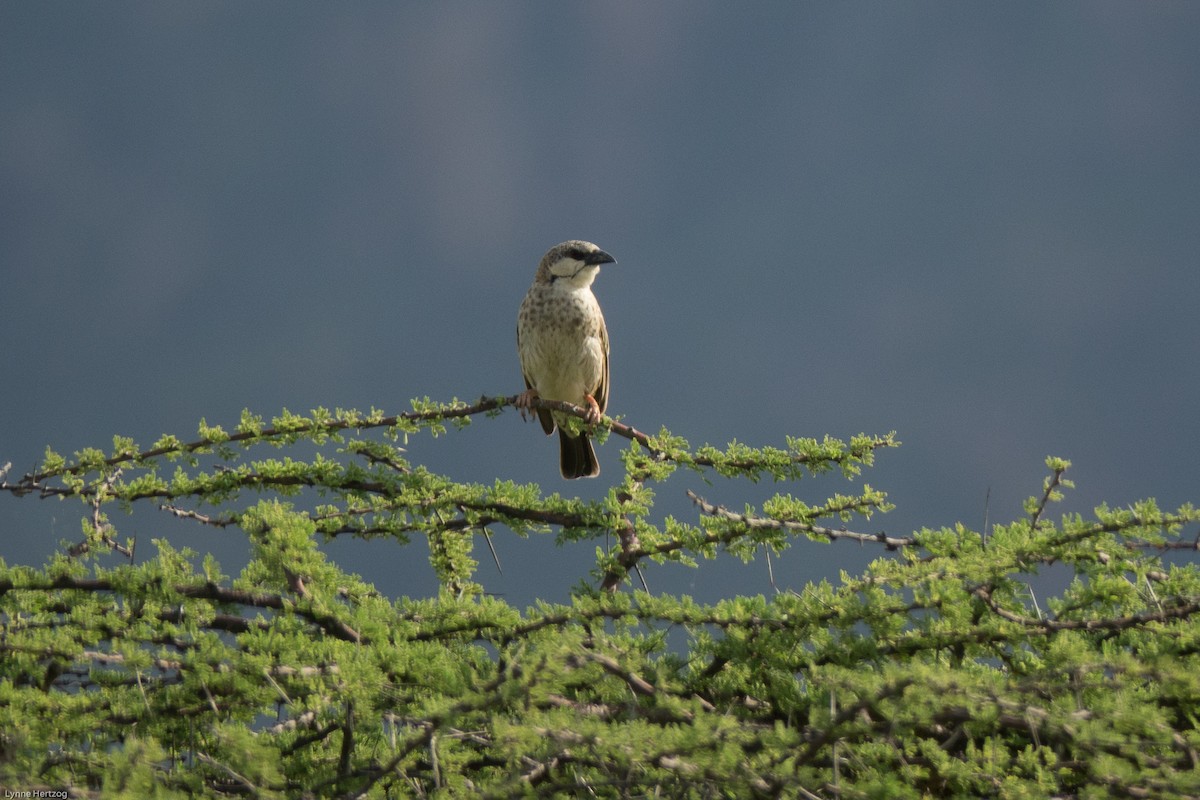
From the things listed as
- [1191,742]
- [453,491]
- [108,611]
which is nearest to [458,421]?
[453,491]

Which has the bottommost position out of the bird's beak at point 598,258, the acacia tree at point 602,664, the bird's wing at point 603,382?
the acacia tree at point 602,664

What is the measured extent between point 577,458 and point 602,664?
3.57 m

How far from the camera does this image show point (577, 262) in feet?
20.6

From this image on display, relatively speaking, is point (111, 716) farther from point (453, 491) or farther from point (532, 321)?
point (532, 321)

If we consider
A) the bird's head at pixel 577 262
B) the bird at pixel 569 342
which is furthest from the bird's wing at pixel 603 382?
the bird's head at pixel 577 262

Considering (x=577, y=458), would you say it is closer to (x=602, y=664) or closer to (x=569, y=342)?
(x=569, y=342)

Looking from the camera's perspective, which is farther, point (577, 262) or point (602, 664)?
point (577, 262)

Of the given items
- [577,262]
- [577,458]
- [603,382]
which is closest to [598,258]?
[577,262]

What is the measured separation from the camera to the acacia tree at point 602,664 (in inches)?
90.3

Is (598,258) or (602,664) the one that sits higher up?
(598,258)

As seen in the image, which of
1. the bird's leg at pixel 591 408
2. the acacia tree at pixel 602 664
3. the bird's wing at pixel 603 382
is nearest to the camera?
the acacia tree at pixel 602 664

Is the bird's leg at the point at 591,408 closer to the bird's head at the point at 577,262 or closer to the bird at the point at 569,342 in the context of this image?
the bird at the point at 569,342

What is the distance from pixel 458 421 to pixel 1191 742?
2.58 m

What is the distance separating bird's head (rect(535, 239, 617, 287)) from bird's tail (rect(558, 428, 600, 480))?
2.67 feet
